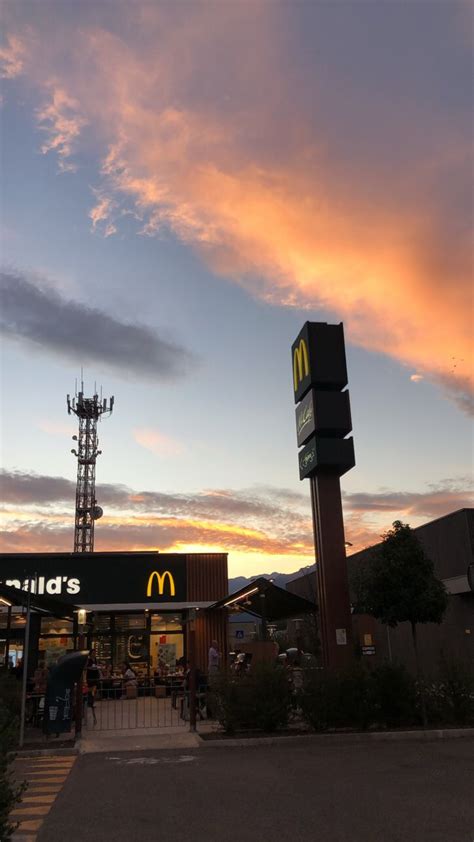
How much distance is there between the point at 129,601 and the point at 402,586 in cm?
1543

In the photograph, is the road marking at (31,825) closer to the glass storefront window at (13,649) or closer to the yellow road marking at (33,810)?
the yellow road marking at (33,810)

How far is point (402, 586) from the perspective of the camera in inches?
552

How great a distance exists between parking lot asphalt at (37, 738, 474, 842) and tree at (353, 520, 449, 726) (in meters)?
2.70

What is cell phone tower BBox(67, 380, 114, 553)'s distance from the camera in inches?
2234

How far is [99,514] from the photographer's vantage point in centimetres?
4509

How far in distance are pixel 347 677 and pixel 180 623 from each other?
49.1ft

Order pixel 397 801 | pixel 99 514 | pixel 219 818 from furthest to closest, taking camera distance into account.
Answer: pixel 99 514
pixel 397 801
pixel 219 818

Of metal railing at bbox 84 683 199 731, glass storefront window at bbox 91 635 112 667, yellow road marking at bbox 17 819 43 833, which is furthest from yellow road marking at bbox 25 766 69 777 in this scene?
glass storefront window at bbox 91 635 112 667

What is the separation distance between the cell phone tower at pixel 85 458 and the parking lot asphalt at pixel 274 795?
4612 centimetres

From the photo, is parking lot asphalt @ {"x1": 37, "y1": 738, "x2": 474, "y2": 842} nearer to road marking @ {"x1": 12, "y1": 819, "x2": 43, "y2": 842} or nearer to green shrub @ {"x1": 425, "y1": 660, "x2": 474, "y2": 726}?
road marking @ {"x1": 12, "y1": 819, "x2": 43, "y2": 842}

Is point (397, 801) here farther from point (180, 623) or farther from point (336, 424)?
point (180, 623)

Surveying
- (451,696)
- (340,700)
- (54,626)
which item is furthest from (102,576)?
(451,696)

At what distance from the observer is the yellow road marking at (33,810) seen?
788 centimetres

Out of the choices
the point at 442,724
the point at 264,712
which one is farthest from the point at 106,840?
the point at 442,724
